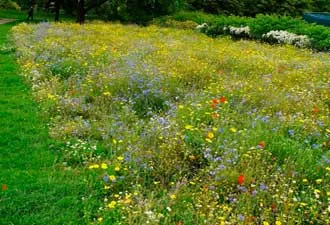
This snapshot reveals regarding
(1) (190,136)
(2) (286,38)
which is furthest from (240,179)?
(2) (286,38)

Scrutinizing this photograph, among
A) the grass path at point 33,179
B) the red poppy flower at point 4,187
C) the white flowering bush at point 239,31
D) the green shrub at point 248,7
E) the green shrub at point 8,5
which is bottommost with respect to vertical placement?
the green shrub at point 8,5

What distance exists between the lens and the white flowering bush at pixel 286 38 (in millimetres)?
15234

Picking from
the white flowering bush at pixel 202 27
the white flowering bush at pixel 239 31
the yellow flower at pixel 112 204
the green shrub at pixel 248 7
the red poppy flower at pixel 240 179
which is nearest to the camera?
the yellow flower at pixel 112 204

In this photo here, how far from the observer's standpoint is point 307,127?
5.83m

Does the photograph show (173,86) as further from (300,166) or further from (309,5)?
(309,5)

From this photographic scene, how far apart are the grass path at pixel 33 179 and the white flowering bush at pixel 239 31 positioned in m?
12.8

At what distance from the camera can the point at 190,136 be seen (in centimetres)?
511

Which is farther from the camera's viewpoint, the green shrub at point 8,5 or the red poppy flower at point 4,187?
the green shrub at point 8,5

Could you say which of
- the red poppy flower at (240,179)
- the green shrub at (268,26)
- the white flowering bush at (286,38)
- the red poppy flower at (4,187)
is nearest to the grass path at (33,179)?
the red poppy flower at (4,187)

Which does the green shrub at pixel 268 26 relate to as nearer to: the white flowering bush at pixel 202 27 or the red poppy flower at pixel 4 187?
the white flowering bush at pixel 202 27

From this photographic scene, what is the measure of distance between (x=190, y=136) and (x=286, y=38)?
11866mm

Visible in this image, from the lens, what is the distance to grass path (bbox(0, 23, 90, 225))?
4.06m

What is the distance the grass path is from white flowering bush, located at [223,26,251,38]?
12.8 meters

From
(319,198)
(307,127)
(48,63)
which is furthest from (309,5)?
(319,198)
